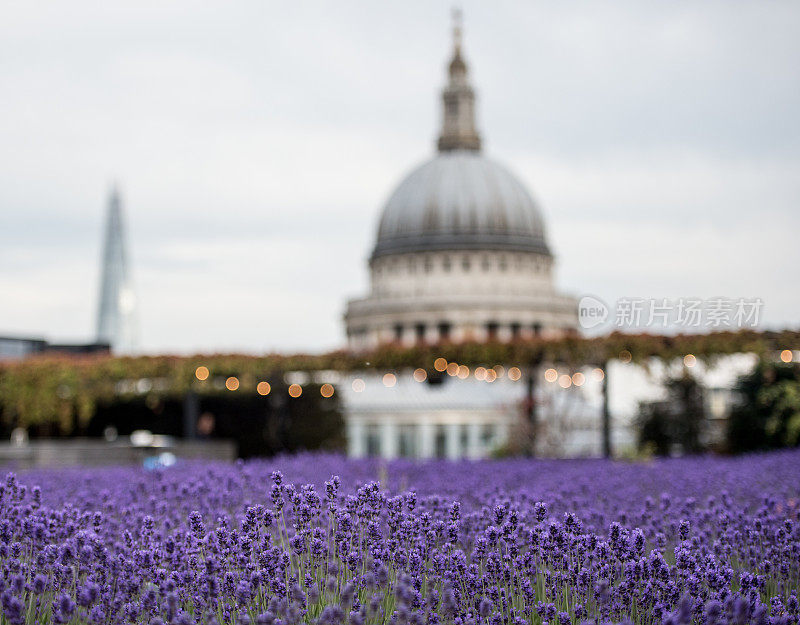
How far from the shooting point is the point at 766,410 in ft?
119

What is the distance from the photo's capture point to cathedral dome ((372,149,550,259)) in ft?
398

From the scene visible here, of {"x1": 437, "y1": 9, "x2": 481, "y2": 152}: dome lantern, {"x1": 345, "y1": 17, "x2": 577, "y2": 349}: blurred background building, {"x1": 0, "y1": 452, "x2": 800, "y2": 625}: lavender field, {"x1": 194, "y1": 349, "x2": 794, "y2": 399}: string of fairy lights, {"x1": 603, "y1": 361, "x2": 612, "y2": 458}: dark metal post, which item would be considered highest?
{"x1": 437, "y1": 9, "x2": 481, "y2": 152}: dome lantern

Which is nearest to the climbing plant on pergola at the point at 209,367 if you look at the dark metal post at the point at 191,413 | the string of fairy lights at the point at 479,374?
the string of fairy lights at the point at 479,374

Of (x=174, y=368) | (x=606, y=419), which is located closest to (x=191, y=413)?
(x=174, y=368)

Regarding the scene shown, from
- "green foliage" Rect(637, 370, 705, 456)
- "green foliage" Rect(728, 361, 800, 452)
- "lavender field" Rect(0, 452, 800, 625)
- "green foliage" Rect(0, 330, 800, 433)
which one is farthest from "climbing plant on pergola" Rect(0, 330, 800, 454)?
"lavender field" Rect(0, 452, 800, 625)

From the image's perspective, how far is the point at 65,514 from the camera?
26.8 ft

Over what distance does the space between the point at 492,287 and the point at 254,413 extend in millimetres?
80041

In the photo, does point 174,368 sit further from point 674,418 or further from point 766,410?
point 766,410

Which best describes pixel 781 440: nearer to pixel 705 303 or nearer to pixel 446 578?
pixel 705 303

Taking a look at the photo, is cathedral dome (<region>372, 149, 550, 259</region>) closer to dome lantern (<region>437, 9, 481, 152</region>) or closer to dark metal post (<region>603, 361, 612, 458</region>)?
dome lantern (<region>437, 9, 481, 152</region>)

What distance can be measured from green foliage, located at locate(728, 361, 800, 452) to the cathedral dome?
271 feet

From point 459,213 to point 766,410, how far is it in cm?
8697

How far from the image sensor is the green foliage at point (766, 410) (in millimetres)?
33500

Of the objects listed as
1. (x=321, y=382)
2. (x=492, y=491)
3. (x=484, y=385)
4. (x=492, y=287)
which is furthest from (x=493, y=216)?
(x=492, y=491)
